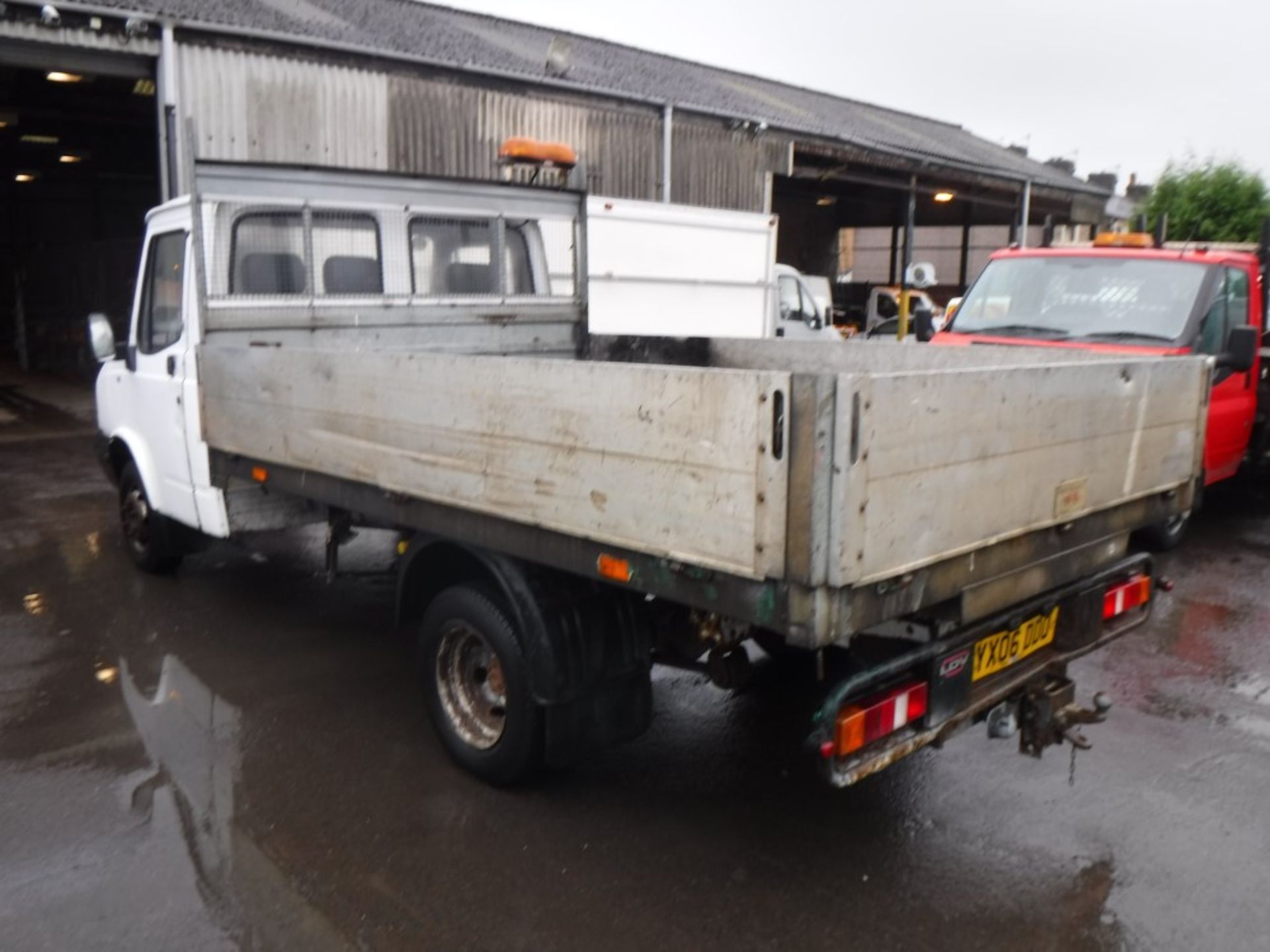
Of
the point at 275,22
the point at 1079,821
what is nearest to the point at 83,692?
the point at 1079,821

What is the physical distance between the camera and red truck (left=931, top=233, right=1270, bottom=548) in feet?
23.9

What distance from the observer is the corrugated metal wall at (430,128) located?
1086 centimetres

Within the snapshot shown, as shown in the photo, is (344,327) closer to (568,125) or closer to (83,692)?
(83,692)

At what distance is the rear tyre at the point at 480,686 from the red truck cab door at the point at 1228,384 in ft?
18.0

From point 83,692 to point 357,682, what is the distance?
131 cm

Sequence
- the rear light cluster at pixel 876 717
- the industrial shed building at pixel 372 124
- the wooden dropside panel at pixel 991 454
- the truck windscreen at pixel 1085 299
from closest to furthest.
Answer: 1. the wooden dropside panel at pixel 991 454
2. the rear light cluster at pixel 876 717
3. the truck windscreen at pixel 1085 299
4. the industrial shed building at pixel 372 124

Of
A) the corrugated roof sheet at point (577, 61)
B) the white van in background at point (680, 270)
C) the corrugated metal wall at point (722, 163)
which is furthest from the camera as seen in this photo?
the corrugated metal wall at point (722, 163)

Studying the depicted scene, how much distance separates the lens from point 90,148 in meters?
20.5

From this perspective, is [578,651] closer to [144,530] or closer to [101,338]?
[101,338]

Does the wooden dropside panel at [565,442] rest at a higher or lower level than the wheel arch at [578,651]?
higher

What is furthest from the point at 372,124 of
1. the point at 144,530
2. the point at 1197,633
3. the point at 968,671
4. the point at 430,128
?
the point at 968,671

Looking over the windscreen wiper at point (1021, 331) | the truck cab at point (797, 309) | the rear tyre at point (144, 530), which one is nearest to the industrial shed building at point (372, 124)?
the truck cab at point (797, 309)

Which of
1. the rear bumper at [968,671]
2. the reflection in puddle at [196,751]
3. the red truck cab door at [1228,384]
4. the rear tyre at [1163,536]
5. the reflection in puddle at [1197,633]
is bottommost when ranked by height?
the reflection in puddle at [196,751]

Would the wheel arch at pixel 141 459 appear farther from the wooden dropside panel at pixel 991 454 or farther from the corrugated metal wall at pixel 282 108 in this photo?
the wooden dropside panel at pixel 991 454
